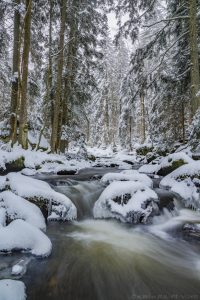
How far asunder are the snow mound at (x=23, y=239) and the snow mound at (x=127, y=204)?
7.51 ft

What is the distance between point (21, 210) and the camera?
16.8ft

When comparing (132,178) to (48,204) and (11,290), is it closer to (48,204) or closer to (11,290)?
(48,204)

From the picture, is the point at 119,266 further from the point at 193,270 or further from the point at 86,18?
the point at 86,18

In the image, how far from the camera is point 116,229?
19.3ft

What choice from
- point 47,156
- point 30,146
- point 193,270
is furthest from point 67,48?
point 193,270

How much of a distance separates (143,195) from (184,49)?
30.1 ft

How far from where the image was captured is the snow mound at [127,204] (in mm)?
6148

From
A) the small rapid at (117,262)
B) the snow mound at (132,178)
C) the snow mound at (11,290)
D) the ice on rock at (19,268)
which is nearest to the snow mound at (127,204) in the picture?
the small rapid at (117,262)

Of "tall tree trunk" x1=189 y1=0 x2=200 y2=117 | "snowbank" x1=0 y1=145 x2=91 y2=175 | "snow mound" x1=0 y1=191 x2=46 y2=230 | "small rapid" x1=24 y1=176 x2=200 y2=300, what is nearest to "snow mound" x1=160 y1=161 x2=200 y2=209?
"small rapid" x1=24 y1=176 x2=200 y2=300

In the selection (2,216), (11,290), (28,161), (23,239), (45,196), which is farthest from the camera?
(28,161)

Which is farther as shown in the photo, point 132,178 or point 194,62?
point 194,62

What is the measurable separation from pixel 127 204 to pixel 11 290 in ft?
11.8

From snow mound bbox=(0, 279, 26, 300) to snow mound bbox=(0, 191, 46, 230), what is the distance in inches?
74.7

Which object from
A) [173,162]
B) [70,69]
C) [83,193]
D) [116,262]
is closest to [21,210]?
[116,262]
